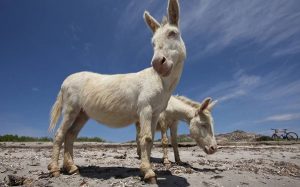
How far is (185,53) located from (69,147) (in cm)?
356

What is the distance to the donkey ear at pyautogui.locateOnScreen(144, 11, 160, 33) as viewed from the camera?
6.58 m

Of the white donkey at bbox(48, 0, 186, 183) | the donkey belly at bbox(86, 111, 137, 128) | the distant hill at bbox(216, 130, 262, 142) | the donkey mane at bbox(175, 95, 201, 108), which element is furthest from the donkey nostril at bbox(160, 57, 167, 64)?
the distant hill at bbox(216, 130, 262, 142)

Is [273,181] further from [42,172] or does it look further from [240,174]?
[42,172]

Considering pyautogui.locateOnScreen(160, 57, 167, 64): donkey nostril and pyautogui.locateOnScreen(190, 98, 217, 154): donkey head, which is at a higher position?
pyautogui.locateOnScreen(160, 57, 167, 64): donkey nostril

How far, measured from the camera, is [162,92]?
6410mm

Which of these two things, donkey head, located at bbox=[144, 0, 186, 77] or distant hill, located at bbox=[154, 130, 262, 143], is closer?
donkey head, located at bbox=[144, 0, 186, 77]

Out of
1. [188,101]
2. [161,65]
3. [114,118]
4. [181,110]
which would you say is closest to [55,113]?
[114,118]

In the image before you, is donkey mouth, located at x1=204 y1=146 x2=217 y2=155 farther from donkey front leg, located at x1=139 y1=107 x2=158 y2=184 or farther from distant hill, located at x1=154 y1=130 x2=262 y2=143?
distant hill, located at x1=154 y1=130 x2=262 y2=143

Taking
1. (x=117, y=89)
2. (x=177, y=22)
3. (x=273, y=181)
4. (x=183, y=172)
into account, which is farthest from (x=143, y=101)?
(x=273, y=181)

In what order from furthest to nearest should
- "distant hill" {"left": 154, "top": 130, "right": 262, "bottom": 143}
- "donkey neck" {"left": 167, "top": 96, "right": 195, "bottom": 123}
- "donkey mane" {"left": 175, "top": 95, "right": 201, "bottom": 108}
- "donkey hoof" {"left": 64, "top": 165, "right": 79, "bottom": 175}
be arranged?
"distant hill" {"left": 154, "top": 130, "right": 262, "bottom": 143} < "donkey mane" {"left": 175, "top": 95, "right": 201, "bottom": 108} < "donkey neck" {"left": 167, "top": 96, "right": 195, "bottom": 123} < "donkey hoof" {"left": 64, "top": 165, "right": 79, "bottom": 175}

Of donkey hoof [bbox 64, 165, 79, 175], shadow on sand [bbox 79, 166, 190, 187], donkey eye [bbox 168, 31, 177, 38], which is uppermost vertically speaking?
donkey eye [bbox 168, 31, 177, 38]

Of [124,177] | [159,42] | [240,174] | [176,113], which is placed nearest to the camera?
[159,42]

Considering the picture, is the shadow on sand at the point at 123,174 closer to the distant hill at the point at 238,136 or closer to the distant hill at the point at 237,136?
the distant hill at the point at 237,136

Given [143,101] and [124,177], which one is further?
[124,177]
